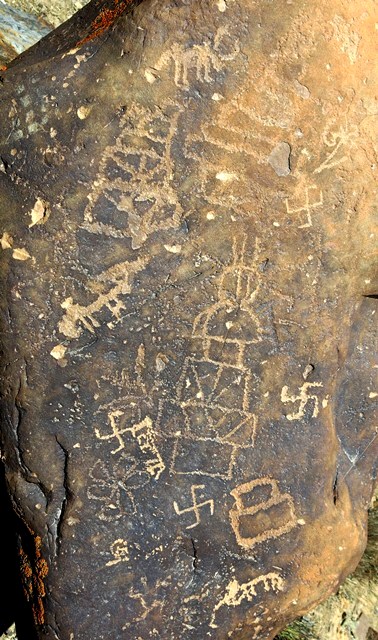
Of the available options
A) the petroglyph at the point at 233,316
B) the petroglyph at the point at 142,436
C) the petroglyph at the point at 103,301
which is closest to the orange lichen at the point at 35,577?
the petroglyph at the point at 142,436

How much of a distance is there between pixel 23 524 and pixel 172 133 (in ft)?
3.66

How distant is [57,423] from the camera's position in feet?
6.04

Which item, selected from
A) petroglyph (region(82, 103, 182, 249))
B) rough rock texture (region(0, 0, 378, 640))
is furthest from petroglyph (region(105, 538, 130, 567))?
petroglyph (region(82, 103, 182, 249))

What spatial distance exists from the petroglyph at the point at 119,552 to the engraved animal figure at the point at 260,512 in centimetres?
30

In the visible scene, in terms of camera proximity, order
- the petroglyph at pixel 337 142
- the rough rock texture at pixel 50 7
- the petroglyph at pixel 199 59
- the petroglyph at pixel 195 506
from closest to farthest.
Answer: the petroglyph at pixel 199 59 → the petroglyph at pixel 337 142 → the petroglyph at pixel 195 506 → the rough rock texture at pixel 50 7

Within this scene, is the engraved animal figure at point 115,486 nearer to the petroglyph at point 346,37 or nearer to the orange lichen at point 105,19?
the orange lichen at point 105,19

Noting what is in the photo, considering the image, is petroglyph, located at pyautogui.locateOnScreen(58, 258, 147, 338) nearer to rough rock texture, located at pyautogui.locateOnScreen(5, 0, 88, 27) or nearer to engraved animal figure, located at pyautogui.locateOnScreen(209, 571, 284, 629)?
engraved animal figure, located at pyautogui.locateOnScreen(209, 571, 284, 629)

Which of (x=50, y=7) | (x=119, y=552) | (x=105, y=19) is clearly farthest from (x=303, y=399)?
(x=50, y=7)

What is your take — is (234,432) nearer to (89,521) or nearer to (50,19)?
(89,521)

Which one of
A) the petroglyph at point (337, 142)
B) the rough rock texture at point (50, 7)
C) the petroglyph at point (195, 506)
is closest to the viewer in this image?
the petroglyph at point (337, 142)

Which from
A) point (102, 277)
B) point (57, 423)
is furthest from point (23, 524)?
point (102, 277)

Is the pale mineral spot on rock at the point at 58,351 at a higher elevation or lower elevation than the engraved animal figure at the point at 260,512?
higher

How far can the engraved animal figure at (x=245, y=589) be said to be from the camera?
6.51 feet

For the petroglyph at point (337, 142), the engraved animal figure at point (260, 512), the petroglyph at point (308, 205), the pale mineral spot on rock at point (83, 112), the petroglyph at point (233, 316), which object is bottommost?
the engraved animal figure at point (260, 512)
